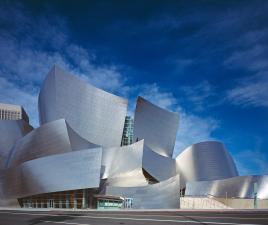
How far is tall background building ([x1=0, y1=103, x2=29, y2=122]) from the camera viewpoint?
9512 centimetres

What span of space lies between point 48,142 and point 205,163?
83.2 ft

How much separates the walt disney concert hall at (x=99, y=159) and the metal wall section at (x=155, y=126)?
165 millimetres

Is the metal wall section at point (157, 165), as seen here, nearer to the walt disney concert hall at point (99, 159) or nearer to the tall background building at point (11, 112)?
the walt disney concert hall at point (99, 159)

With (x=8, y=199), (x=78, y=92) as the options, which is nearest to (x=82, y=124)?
(x=78, y=92)

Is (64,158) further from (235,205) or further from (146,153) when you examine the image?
(235,205)

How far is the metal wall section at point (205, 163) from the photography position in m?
46.9

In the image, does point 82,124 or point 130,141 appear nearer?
point 82,124

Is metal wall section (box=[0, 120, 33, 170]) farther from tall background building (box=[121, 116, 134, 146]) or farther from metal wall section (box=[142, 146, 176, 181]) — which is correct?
metal wall section (box=[142, 146, 176, 181])

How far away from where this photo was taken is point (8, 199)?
3438 cm

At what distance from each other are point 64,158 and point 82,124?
1557 cm

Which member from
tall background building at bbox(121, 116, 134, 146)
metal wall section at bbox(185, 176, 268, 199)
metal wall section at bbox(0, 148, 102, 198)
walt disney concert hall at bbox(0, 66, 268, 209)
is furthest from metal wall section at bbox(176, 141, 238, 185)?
metal wall section at bbox(0, 148, 102, 198)

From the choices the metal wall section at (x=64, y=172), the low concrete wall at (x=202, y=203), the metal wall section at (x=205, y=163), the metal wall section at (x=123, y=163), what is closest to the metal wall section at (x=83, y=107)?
the metal wall section at (x=123, y=163)

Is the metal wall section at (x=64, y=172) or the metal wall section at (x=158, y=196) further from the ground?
the metal wall section at (x=64, y=172)

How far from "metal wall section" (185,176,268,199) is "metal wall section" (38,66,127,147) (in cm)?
1396
